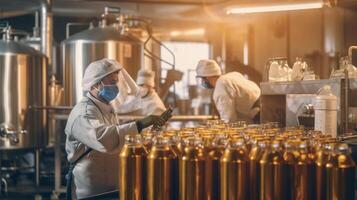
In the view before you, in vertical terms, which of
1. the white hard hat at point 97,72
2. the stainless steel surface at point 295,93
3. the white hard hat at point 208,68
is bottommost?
the stainless steel surface at point 295,93

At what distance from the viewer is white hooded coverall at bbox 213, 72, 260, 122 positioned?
14.7 feet

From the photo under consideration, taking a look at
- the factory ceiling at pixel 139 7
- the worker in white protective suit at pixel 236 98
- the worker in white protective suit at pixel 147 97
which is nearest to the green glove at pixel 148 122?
the worker in white protective suit at pixel 236 98

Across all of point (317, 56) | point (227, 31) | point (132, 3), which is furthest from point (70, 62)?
point (227, 31)

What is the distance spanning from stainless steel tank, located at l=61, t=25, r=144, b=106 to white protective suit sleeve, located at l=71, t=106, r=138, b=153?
2545mm

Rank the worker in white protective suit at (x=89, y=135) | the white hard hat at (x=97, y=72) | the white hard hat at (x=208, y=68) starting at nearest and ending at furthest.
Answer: the worker in white protective suit at (x=89, y=135), the white hard hat at (x=97, y=72), the white hard hat at (x=208, y=68)

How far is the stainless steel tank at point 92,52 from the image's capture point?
5066mm

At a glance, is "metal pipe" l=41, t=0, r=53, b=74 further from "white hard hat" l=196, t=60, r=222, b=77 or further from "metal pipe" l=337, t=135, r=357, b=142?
"metal pipe" l=337, t=135, r=357, b=142

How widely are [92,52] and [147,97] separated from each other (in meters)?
0.72

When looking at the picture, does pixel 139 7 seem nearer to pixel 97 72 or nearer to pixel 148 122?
pixel 97 72

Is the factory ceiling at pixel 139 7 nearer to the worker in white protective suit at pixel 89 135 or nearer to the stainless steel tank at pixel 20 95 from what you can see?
the stainless steel tank at pixel 20 95

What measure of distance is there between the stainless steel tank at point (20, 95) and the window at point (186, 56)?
150 inches

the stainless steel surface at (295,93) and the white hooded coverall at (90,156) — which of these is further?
the white hooded coverall at (90,156)

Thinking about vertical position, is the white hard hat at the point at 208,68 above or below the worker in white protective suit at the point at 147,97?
above

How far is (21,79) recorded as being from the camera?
4.96m
